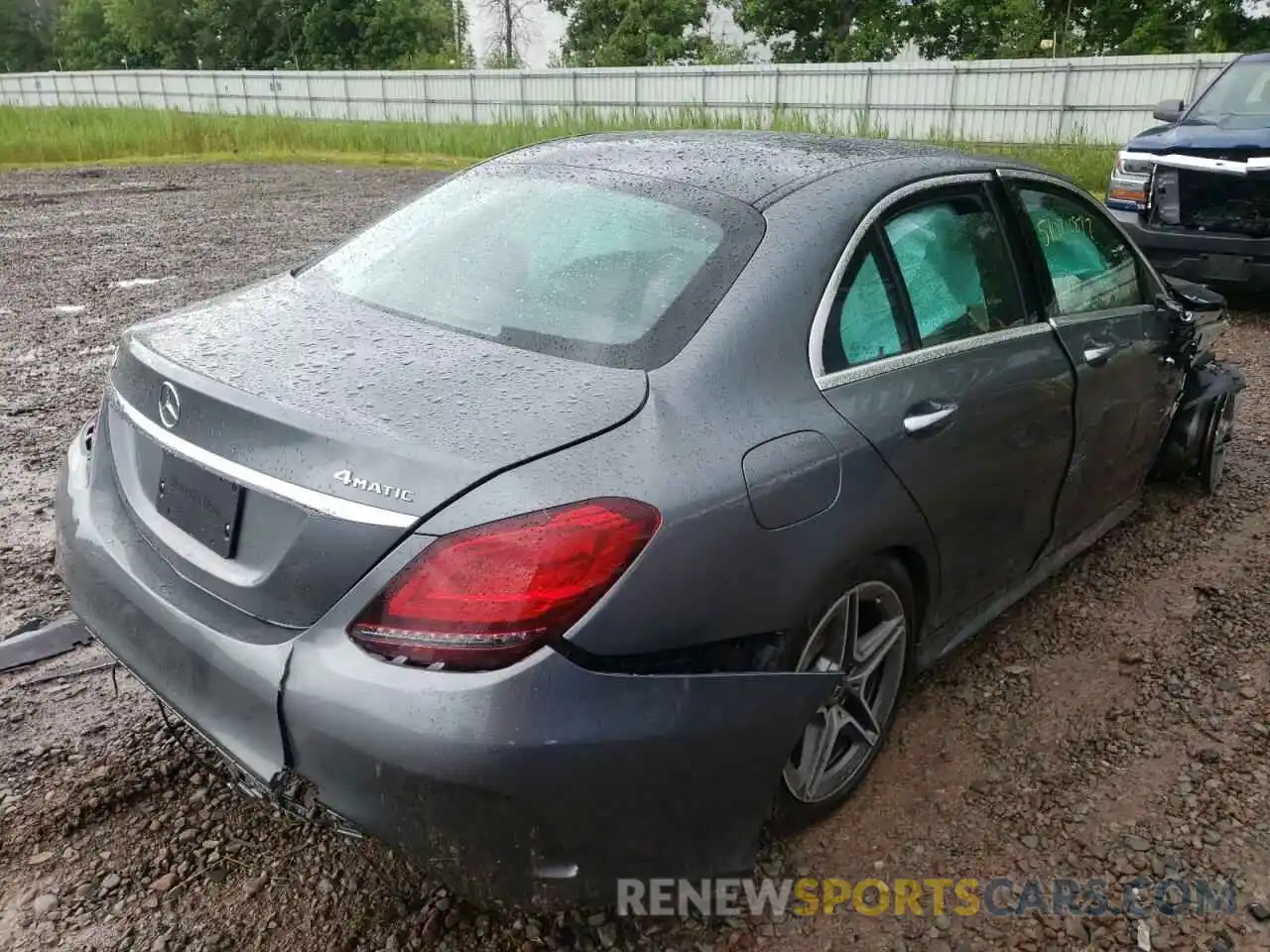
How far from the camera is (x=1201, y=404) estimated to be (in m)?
4.33

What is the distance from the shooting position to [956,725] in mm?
3049

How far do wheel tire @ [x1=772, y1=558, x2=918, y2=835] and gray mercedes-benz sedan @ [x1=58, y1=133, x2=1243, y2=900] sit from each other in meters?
0.01

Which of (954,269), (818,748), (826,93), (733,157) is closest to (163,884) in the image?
(818,748)

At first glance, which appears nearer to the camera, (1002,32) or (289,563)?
(289,563)

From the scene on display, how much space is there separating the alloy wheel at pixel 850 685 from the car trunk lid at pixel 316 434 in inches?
29.7

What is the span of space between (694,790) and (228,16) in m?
63.7

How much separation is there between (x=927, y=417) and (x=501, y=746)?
Answer: 4.48 feet

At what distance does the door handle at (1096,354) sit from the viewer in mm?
3269

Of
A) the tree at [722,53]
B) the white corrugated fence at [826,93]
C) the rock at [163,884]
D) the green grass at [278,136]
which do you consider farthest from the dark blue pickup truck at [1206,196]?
the tree at [722,53]

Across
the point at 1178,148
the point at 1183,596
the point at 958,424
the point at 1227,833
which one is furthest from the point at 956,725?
the point at 1178,148

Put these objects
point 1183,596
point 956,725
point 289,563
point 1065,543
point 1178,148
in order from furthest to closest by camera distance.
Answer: point 1178,148
point 1183,596
point 1065,543
point 956,725
point 289,563

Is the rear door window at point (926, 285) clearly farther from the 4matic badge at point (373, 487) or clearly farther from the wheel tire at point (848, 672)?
the 4matic badge at point (373, 487)

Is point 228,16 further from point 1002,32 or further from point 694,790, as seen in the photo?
point 694,790

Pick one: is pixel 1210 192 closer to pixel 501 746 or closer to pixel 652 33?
pixel 501 746
